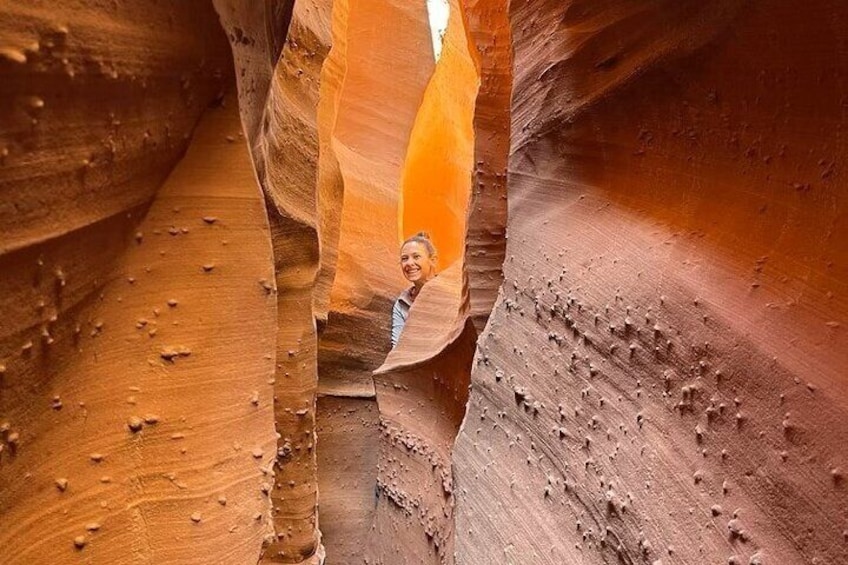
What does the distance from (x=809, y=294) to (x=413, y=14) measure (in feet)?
16.3

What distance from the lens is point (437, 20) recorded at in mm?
5844

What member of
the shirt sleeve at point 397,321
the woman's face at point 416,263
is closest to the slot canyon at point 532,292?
the shirt sleeve at point 397,321

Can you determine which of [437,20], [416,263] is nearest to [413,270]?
[416,263]

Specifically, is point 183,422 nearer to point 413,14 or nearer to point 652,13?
point 652,13

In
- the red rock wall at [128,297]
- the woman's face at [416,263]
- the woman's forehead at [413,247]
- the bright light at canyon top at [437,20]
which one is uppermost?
the red rock wall at [128,297]

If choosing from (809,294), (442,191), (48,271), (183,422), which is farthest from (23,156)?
(442,191)

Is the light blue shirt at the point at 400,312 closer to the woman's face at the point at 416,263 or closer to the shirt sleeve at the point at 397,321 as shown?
the shirt sleeve at the point at 397,321

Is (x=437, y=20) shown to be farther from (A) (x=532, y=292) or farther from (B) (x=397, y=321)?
(A) (x=532, y=292)

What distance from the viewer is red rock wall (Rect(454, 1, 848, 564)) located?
3.56 feet

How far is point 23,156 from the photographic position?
A: 38.1 inches

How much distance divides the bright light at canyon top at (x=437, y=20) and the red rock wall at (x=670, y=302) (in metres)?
3.94

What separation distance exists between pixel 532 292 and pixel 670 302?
1.77 ft

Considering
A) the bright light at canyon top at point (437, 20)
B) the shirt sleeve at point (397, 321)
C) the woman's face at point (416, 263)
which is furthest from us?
the bright light at canyon top at point (437, 20)

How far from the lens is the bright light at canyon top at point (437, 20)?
5.78 metres
